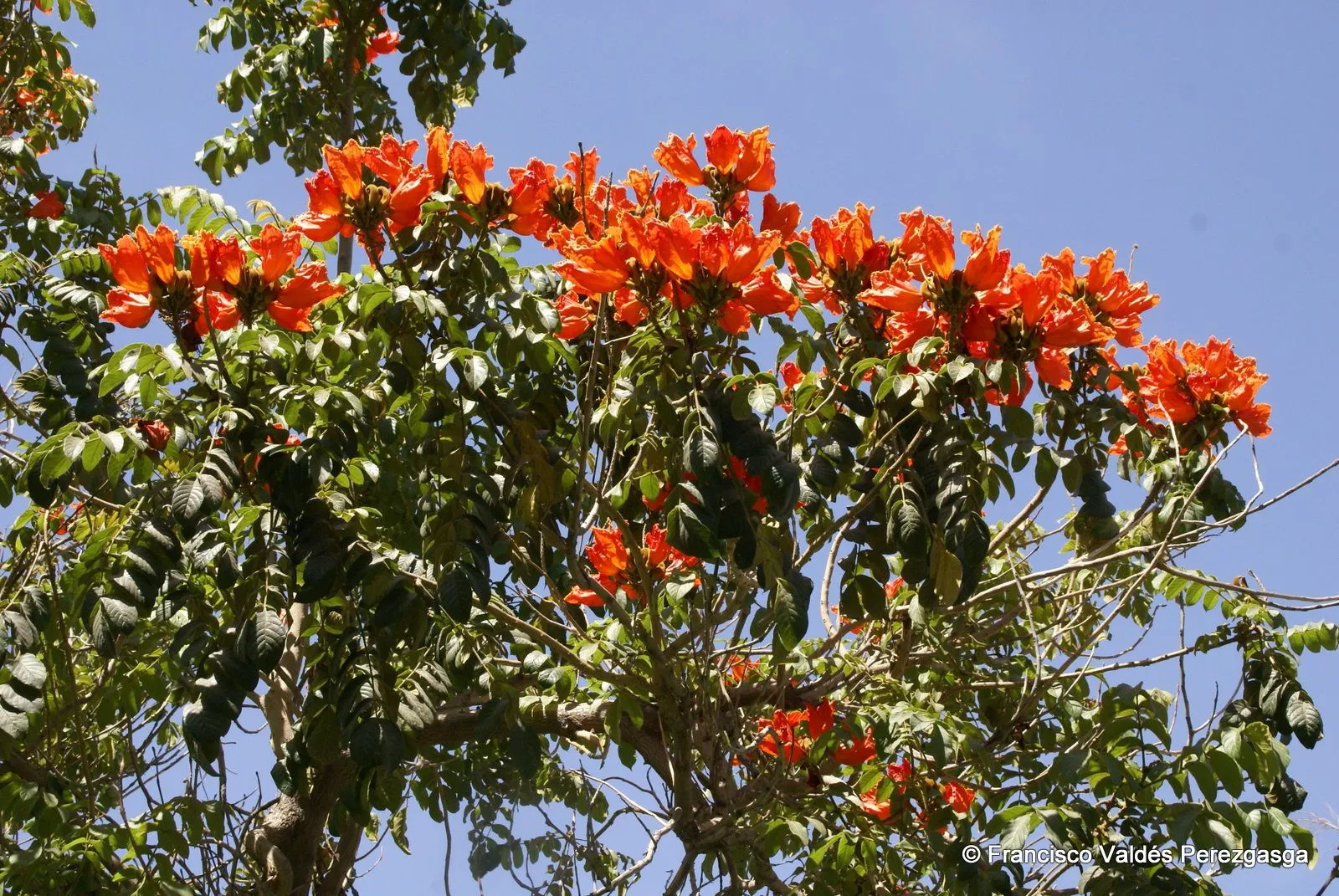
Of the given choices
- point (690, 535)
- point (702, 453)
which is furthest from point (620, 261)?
point (690, 535)

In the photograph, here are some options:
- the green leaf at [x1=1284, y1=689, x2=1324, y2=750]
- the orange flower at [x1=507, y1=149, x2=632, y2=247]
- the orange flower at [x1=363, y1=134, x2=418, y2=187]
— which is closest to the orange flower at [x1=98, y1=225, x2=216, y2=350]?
the orange flower at [x1=363, y1=134, x2=418, y2=187]

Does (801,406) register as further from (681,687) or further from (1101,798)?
(1101,798)

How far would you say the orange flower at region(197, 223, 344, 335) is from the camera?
2.40 metres

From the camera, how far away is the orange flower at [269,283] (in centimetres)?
240

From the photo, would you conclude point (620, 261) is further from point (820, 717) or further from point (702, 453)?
point (820, 717)

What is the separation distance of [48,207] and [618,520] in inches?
107

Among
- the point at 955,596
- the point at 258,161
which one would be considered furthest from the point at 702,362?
the point at 258,161

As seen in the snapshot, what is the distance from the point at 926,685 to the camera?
3.63 m

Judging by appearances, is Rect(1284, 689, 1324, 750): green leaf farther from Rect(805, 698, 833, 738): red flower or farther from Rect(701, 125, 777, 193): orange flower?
Rect(701, 125, 777, 193): orange flower

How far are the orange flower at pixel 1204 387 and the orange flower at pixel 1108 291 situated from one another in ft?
0.58

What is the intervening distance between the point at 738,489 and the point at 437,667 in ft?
2.80

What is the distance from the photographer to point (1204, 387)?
112 inches

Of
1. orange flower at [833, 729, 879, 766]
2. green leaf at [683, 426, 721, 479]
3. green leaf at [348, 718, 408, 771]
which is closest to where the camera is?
green leaf at [683, 426, 721, 479]

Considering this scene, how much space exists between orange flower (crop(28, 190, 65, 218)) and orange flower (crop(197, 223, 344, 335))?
2.20m
